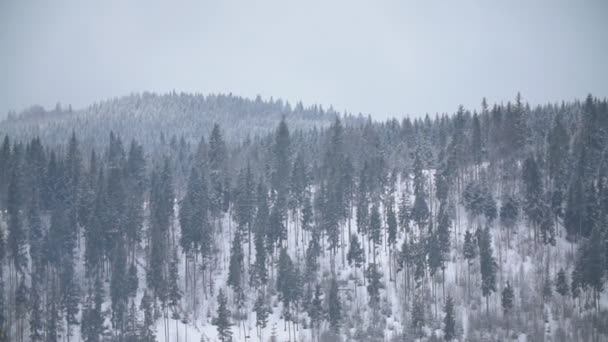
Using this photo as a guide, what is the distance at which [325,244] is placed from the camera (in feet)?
366

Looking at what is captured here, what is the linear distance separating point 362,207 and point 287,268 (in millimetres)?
19786

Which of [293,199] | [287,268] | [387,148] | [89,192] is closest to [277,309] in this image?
[287,268]

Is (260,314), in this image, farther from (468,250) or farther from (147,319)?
(468,250)

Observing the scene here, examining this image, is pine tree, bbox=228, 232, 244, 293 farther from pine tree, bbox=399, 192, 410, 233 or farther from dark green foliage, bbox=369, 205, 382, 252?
pine tree, bbox=399, 192, 410, 233

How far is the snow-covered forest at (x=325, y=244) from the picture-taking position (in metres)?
90.3

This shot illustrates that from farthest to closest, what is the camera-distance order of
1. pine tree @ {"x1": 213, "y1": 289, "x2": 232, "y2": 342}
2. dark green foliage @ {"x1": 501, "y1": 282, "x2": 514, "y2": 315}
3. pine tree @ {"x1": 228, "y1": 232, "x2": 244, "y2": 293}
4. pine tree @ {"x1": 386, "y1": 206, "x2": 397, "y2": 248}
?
pine tree @ {"x1": 386, "y1": 206, "x2": 397, "y2": 248}
pine tree @ {"x1": 228, "y1": 232, "x2": 244, "y2": 293}
dark green foliage @ {"x1": 501, "y1": 282, "x2": 514, "y2": 315}
pine tree @ {"x1": 213, "y1": 289, "x2": 232, "y2": 342}

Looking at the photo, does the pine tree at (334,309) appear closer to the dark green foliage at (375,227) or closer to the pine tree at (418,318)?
the pine tree at (418,318)

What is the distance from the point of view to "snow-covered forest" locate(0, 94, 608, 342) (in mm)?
90312

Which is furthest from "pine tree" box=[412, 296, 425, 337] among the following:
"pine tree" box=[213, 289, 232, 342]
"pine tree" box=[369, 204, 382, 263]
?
"pine tree" box=[213, 289, 232, 342]

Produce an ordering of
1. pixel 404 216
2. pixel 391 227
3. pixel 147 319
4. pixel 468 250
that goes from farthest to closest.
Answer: pixel 404 216 < pixel 391 227 < pixel 468 250 < pixel 147 319

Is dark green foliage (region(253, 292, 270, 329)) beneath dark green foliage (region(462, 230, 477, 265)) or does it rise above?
beneath

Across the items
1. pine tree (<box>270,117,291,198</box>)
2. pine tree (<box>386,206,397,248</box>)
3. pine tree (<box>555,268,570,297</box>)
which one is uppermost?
pine tree (<box>270,117,291,198</box>)

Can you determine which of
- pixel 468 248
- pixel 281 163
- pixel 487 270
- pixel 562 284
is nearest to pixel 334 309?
pixel 487 270

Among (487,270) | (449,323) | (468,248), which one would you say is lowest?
(449,323)
